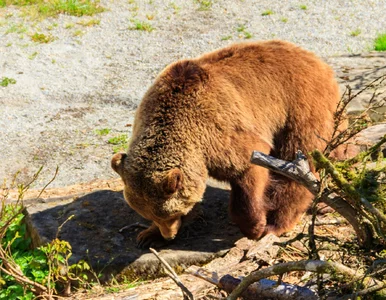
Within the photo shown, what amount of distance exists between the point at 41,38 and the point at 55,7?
4.80ft

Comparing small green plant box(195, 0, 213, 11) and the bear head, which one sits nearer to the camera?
the bear head

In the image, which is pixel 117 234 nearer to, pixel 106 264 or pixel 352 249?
pixel 106 264

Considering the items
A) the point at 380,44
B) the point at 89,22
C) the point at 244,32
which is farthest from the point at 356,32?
the point at 89,22

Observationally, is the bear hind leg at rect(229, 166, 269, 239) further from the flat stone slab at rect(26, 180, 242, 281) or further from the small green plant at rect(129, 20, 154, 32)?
the small green plant at rect(129, 20, 154, 32)

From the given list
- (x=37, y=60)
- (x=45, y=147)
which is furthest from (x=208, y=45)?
(x=45, y=147)

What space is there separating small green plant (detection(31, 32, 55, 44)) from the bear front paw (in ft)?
25.7

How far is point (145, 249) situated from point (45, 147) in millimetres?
3937

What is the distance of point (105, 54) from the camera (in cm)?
1219

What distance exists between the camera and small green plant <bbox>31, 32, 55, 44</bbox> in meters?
12.4

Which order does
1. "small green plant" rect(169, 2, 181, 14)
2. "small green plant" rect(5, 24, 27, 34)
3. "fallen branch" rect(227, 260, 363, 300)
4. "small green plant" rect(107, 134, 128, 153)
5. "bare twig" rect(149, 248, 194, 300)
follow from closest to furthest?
"fallen branch" rect(227, 260, 363, 300)
"bare twig" rect(149, 248, 194, 300)
"small green plant" rect(107, 134, 128, 153)
"small green plant" rect(5, 24, 27, 34)
"small green plant" rect(169, 2, 181, 14)

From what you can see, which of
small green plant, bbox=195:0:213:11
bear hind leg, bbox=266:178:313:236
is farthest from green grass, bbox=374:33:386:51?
bear hind leg, bbox=266:178:313:236

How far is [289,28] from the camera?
12.9 metres

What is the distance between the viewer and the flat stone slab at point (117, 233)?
5277 mm

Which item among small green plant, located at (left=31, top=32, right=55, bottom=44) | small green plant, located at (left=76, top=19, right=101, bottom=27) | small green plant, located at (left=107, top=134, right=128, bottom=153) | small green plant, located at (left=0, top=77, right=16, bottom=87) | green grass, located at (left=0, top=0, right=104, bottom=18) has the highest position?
green grass, located at (left=0, top=0, right=104, bottom=18)
